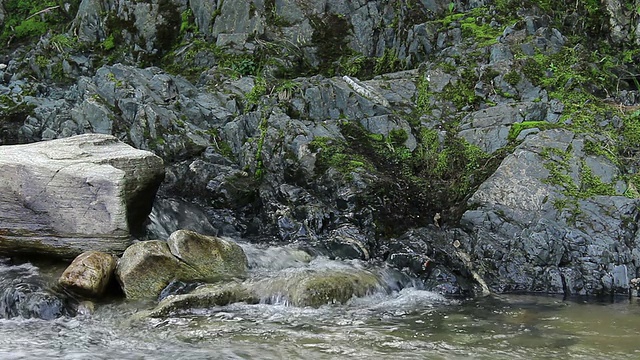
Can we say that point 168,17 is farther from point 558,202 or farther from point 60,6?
point 558,202

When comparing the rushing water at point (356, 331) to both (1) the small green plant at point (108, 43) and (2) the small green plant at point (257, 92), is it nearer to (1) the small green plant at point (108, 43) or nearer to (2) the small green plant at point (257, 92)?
(2) the small green plant at point (257, 92)

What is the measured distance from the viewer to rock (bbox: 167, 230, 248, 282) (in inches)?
366

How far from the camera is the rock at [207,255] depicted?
30.5 feet

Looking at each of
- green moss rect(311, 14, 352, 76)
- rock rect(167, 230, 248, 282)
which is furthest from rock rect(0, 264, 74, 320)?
green moss rect(311, 14, 352, 76)

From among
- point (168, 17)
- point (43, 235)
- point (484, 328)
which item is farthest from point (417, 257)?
point (168, 17)

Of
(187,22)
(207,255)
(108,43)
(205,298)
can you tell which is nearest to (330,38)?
(187,22)

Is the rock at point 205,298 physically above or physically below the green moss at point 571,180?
below

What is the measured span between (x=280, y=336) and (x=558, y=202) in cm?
560

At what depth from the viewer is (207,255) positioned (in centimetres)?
952

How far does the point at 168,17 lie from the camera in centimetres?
1730

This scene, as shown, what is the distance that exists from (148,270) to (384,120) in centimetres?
613

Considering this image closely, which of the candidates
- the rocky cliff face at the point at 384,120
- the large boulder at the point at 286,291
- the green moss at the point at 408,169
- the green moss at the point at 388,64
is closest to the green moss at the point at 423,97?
the rocky cliff face at the point at 384,120

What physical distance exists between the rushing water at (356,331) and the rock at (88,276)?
1.04ft

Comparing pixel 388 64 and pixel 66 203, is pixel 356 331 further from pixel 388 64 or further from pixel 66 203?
pixel 388 64
